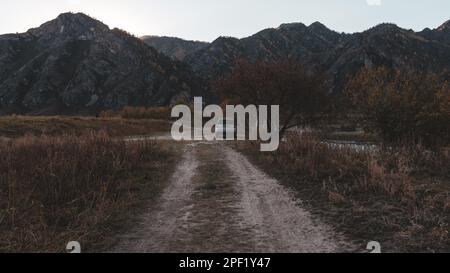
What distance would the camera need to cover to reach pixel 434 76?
2512 centimetres

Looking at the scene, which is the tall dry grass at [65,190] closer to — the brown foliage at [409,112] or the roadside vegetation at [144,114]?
the brown foliage at [409,112]

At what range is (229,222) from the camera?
8.95 metres

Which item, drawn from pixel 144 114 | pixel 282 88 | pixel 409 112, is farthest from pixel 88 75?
pixel 409 112

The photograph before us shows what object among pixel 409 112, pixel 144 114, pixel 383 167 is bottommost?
pixel 383 167

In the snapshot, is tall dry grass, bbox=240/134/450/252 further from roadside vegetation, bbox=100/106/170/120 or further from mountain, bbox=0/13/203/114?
mountain, bbox=0/13/203/114

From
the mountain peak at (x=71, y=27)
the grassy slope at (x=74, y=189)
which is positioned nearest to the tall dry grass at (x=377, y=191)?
the grassy slope at (x=74, y=189)

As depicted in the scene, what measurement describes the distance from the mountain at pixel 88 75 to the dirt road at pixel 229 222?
130m

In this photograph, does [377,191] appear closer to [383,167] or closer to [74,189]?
[383,167]

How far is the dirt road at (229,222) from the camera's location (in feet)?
24.1

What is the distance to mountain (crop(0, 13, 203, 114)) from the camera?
145 m

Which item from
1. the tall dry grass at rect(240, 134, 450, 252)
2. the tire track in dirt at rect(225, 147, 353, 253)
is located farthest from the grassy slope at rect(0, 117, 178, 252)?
the tall dry grass at rect(240, 134, 450, 252)

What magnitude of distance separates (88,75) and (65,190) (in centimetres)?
14865

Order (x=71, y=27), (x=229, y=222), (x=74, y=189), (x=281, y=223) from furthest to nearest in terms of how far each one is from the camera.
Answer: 1. (x=71, y=27)
2. (x=74, y=189)
3. (x=229, y=222)
4. (x=281, y=223)
